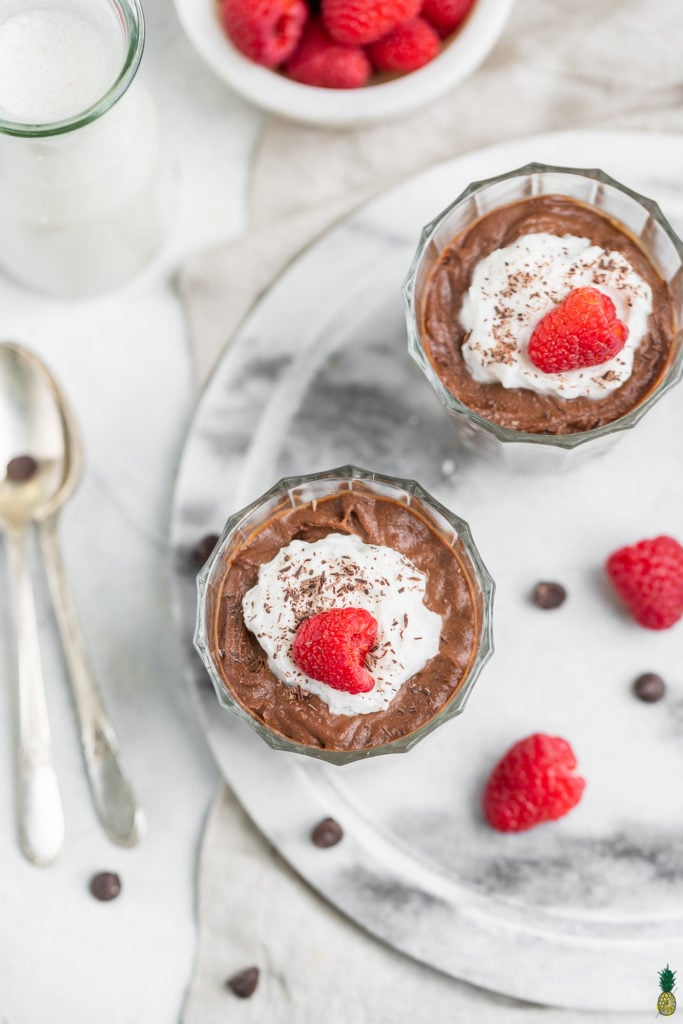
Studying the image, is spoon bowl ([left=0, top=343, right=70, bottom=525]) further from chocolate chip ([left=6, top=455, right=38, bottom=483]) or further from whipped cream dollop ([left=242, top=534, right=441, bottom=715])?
whipped cream dollop ([left=242, top=534, right=441, bottom=715])

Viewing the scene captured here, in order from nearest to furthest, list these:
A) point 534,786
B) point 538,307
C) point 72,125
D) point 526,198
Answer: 1. point 72,125
2. point 538,307
3. point 534,786
4. point 526,198

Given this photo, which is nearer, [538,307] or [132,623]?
[538,307]

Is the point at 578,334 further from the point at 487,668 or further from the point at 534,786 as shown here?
the point at 534,786

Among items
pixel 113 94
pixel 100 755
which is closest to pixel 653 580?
pixel 100 755

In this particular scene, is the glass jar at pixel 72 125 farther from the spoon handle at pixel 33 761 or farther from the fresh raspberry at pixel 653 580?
the fresh raspberry at pixel 653 580

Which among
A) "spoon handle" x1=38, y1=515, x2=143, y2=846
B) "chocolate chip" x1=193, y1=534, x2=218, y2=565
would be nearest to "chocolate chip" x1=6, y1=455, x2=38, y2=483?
"spoon handle" x1=38, y1=515, x2=143, y2=846

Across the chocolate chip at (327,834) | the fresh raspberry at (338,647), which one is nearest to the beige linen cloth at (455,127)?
the chocolate chip at (327,834)

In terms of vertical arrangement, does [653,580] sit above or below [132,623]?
above

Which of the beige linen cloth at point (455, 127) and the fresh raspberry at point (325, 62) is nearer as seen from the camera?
the fresh raspberry at point (325, 62)

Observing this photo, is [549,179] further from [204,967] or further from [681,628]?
[204,967]
